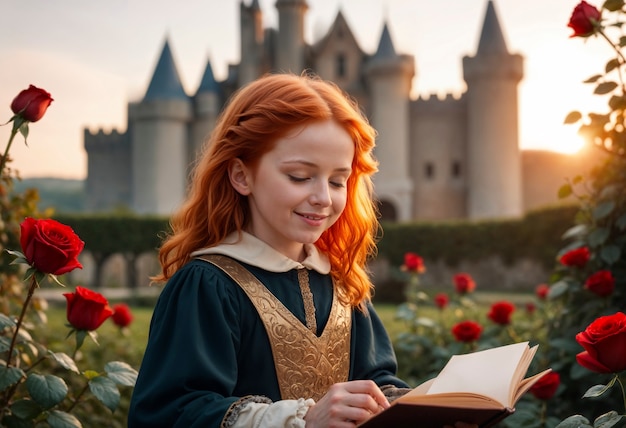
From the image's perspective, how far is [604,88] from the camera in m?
2.67

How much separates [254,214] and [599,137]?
65.1 inches

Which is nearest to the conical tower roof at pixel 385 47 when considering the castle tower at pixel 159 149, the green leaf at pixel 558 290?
the castle tower at pixel 159 149

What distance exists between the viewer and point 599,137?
2936 mm

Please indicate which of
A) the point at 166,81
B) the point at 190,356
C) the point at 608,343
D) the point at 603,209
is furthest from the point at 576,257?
the point at 166,81

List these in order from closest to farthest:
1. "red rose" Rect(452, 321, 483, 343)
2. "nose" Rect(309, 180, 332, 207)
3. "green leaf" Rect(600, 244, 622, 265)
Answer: "nose" Rect(309, 180, 332, 207), "green leaf" Rect(600, 244, 622, 265), "red rose" Rect(452, 321, 483, 343)

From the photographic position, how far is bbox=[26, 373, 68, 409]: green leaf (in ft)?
6.76

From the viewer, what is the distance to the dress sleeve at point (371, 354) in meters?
2.04

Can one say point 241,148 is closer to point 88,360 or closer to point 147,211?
point 88,360

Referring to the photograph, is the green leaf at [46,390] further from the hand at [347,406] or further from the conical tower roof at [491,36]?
the conical tower roof at [491,36]

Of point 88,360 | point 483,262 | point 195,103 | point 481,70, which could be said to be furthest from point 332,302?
point 195,103

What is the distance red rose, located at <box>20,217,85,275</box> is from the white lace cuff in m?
0.66

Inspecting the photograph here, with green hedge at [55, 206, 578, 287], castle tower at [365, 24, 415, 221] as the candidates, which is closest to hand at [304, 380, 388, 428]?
green hedge at [55, 206, 578, 287]

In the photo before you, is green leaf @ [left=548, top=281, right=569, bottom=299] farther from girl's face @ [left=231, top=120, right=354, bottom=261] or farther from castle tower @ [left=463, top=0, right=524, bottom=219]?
castle tower @ [left=463, top=0, right=524, bottom=219]

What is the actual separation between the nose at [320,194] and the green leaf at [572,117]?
4.65 ft
